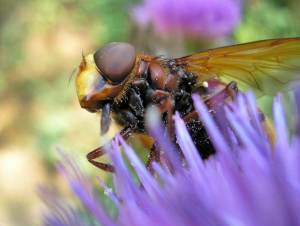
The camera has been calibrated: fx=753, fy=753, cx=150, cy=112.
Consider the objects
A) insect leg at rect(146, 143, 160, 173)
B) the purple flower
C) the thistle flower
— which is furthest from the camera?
the purple flower

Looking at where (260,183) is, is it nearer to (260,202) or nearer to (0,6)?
(260,202)

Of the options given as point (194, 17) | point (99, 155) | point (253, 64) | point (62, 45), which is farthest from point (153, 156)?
point (62, 45)

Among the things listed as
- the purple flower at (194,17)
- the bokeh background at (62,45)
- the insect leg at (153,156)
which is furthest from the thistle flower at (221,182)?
the purple flower at (194,17)

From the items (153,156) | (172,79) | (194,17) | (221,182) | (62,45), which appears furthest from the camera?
(62,45)

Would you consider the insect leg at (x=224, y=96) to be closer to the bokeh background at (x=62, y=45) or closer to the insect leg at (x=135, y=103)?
the insect leg at (x=135, y=103)

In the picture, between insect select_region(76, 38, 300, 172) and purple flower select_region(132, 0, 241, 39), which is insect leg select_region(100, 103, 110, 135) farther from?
purple flower select_region(132, 0, 241, 39)

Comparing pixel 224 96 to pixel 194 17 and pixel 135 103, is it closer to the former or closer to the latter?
pixel 135 103

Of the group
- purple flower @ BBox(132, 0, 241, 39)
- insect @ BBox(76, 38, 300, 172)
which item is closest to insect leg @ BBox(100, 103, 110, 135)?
insect @ BBox(76, 38, 300, 172)
